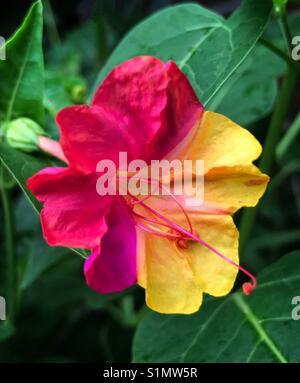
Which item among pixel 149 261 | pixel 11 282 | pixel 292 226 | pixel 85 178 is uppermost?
pixel 85 178

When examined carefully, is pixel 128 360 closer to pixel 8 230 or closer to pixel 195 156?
pixel 8 230

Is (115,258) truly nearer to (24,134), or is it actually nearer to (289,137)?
(24,134)

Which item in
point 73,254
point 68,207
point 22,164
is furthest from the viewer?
point 73,254

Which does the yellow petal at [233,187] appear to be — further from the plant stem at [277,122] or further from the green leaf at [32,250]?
the green leaf at [32,250]

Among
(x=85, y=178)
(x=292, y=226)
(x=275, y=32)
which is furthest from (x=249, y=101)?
(x=292, y=226)

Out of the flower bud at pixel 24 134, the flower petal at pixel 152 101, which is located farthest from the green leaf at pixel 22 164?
the flower petal at pixel 152 101

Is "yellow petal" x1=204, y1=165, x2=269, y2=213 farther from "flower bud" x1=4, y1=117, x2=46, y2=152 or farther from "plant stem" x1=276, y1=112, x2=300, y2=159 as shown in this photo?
"plant stem" x1=276, y1=112, x2=300, y2=159

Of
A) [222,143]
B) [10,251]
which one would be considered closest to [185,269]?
[222,143]
